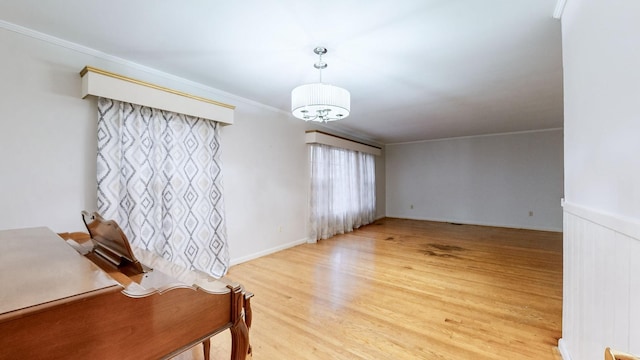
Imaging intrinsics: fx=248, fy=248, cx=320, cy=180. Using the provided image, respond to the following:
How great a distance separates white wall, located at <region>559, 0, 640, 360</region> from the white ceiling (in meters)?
0.57

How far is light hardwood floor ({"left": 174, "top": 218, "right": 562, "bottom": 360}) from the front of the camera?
5.61 ft

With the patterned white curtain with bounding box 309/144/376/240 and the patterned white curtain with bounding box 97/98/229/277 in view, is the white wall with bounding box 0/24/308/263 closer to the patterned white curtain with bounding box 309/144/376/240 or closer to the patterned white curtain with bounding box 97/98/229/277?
the patterned white curtain with bounding box 97/98/229/277

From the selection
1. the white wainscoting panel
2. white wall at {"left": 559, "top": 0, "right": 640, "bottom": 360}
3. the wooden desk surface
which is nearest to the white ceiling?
white wall at {"left": 559, "top": 0, "right": 640, "bottom": 360}

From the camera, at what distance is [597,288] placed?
44.4 inches

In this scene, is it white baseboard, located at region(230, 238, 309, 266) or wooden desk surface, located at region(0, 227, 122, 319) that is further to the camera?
white baseboard, located at region(230, 238, 309, 266)

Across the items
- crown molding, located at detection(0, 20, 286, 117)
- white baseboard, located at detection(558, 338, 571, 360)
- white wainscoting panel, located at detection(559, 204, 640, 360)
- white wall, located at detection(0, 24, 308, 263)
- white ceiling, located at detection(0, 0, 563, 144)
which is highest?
white ceiling, located at detection(0, 0, 563, 144)

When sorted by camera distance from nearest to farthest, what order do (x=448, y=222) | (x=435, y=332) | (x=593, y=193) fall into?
(x=593, y=193), (x=435, y=332), (x=448, y=222)

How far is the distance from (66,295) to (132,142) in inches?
84.8

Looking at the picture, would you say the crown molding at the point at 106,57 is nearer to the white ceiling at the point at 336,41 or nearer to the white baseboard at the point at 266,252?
the white ceiling at the point at 336,41

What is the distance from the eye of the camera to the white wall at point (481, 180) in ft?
18.4

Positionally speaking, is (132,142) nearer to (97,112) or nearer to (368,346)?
(97,112)

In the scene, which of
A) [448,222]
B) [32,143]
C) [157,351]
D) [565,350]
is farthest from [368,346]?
[448,222]

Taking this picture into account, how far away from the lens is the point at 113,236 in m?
1.19

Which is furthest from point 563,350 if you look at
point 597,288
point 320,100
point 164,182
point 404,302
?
point 164,182
